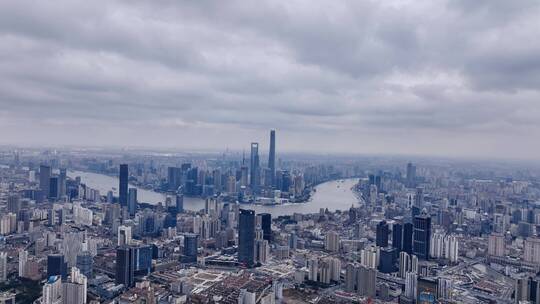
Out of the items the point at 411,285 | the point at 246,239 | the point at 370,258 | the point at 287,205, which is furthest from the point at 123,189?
the point at 411,285

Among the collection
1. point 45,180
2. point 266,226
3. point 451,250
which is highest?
point 45,180

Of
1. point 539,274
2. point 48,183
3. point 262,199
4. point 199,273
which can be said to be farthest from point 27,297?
point 262,199

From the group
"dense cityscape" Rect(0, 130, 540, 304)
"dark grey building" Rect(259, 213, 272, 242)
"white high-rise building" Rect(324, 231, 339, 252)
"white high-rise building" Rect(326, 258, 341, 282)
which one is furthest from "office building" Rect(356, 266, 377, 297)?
"dark grey building" Rect(259, 213, 272, 242)

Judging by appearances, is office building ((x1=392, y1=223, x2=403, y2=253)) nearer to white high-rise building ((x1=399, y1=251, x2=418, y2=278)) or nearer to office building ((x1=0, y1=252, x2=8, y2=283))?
white high-rise building ((x1=399, y1=251, x2=418, y2=278))

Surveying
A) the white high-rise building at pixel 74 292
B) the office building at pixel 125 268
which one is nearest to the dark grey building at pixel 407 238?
the office building at pixel 125 268

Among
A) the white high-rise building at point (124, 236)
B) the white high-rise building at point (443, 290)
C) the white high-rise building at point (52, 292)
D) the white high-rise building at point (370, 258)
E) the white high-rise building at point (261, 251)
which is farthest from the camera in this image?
the white high-rise building at point (124, 236)

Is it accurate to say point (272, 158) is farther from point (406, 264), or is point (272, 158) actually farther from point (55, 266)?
point (55, 266)

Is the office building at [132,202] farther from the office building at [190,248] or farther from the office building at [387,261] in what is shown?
the office building at [387,261]

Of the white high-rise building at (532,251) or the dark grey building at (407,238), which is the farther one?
the dark grey building at (407,238)
